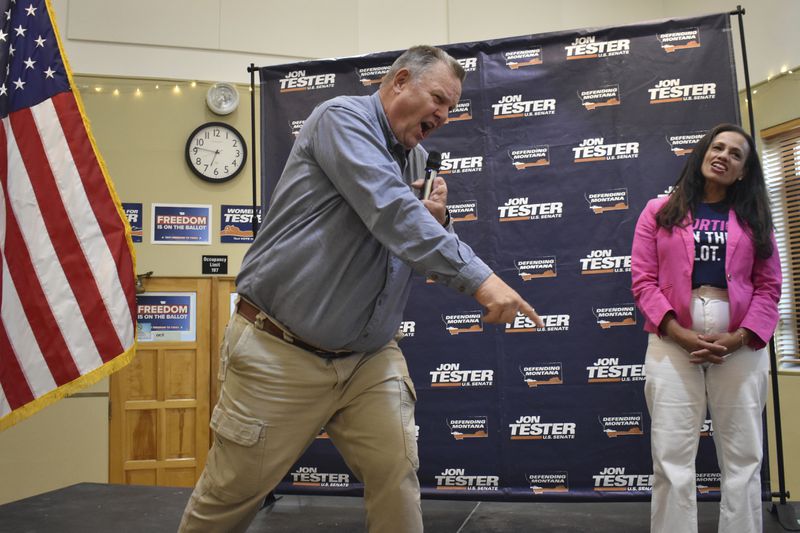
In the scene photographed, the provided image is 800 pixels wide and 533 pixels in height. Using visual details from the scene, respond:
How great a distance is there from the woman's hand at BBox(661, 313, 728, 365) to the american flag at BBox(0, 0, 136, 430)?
6.88ft

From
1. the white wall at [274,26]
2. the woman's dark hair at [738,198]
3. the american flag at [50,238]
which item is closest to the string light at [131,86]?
the white wall at [274,26]

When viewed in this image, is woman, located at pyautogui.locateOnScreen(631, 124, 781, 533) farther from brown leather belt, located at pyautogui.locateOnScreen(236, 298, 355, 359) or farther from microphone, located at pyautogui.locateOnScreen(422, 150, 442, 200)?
brown leather belt, located at pyautogui.locateOnScreen(236, 298, 355, 359)

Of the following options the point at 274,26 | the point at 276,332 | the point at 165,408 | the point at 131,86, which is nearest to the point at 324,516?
the point at 276,332

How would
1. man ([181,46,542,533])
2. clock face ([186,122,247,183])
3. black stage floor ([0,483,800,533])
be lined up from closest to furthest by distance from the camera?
man ([181,46,542,533]), black stage floor ([0,483,800,533]), clock face ([186,122,247,183])

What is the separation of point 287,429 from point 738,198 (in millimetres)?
1939

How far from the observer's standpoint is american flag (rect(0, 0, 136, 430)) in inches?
98.8

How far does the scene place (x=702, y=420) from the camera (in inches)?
91.0

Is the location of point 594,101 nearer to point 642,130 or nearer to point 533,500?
point 642,130

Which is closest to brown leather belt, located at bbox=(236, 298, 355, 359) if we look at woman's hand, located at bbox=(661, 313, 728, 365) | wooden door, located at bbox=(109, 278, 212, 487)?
woman's hand, located at bbox=(661, 313, 728, 365)

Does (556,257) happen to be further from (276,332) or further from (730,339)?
(276,332)

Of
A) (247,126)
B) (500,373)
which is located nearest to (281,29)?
(247,126)

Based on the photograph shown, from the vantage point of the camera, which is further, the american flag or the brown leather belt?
the american flag

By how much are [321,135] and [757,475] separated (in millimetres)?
1915

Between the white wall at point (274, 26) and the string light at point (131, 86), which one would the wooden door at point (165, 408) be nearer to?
the string light at point (131, 86)
